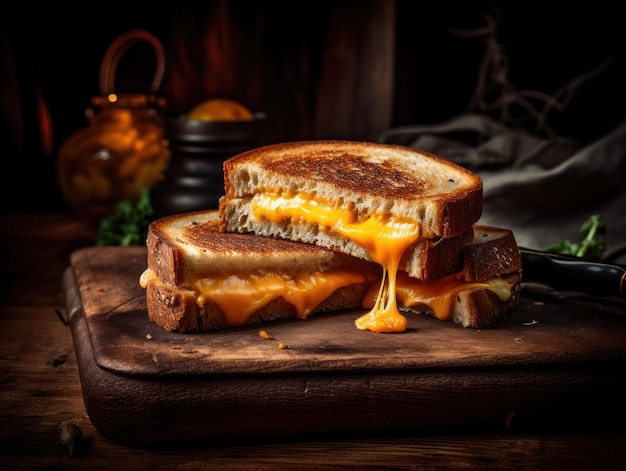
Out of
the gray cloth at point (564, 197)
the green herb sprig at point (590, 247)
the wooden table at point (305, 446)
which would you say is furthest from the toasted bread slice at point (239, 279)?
the gray cloth at point (564, 197)

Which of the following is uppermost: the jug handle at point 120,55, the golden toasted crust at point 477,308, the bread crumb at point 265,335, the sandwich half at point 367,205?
the jug handle at point 120,55

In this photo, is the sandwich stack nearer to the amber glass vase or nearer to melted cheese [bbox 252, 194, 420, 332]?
melted cheese [bbox 252, 194, 420, 332]

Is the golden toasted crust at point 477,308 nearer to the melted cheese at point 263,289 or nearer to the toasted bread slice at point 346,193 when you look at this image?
the toasted bread slice at point 346,193

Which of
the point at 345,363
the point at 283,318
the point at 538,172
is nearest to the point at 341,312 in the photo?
the point at 283,318

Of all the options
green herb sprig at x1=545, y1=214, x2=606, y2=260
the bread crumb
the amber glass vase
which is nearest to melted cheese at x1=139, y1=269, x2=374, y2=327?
the bread crumb

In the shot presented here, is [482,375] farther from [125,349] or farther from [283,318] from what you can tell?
[125,349]

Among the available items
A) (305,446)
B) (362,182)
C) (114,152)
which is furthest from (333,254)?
(114,152)
